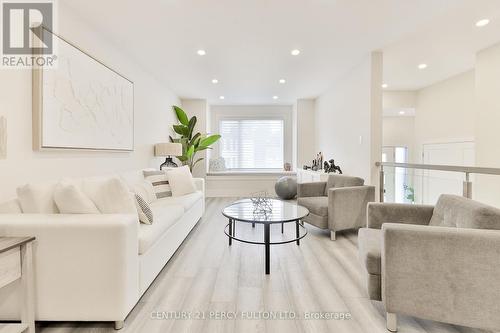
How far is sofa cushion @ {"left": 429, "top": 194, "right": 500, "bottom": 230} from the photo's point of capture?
144cm

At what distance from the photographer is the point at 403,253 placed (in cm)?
142

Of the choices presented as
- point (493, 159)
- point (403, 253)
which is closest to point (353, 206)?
point (403, 253)

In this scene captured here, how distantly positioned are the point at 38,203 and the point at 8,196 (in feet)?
1.07

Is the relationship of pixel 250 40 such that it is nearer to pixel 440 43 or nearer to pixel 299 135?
pixel 440 43

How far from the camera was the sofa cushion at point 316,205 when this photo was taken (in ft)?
10.3

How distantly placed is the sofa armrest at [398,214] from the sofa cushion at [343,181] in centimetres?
123

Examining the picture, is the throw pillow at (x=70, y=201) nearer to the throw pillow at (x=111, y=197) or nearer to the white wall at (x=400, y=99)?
the throw pillow at (x=111, y=197)

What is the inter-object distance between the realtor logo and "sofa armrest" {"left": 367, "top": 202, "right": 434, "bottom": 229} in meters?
3.17

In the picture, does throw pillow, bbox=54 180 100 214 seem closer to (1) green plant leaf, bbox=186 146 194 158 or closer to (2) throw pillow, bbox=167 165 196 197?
(2) throw pillow, bbox=167 165 196 197

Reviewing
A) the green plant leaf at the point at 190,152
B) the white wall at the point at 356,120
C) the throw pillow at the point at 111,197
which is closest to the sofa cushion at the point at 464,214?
the white wall at the point at 356,120

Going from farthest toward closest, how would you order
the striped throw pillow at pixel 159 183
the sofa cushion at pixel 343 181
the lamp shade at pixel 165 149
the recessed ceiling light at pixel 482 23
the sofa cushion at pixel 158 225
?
the lamp shade at pixel 165 149
the striped throw pillow at pixel 159 183
the sofa cushion at pixel 343 181
the recessed ceiling light at pixel 482 23
the sofa cushion at pixel 158 225

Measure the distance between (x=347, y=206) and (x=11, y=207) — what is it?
322 cm

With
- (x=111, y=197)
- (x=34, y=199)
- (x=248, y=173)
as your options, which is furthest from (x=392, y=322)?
(x=248, y=173)

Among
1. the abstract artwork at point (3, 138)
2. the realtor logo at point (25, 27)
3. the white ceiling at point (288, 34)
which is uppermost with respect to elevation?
the white ceiling at point (288, 34)
